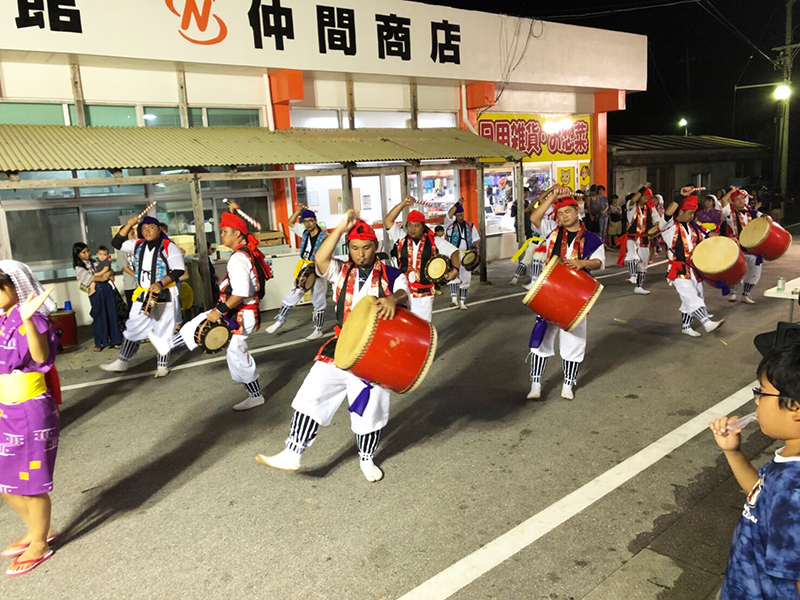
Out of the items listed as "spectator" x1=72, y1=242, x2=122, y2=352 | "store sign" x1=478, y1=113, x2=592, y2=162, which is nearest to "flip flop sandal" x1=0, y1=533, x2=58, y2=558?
"spectator" x1=72, y1=242, x2=122, y2=352

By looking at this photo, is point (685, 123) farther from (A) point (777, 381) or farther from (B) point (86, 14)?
(A) point (777, 381)

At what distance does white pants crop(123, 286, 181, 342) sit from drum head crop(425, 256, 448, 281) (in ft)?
9.84

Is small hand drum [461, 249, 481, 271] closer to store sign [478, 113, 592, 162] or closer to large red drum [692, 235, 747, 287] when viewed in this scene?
large red drum [692, 235, 747, 287]

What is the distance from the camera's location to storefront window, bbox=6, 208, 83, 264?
955 cm

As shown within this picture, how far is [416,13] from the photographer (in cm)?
1250

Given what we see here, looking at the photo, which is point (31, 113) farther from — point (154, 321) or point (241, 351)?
point (241, 351)

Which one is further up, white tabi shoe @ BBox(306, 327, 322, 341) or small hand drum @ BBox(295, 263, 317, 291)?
small hand drum @ BBox(295, 263, 317, 291)

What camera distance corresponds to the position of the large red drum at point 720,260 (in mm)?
7074

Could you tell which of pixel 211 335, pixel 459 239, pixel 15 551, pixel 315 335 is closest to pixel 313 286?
pixel 315 335

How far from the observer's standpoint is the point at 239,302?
18.1ft

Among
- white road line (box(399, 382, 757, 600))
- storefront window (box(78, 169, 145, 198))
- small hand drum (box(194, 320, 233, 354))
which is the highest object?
storefront window (box(78, 169, 145, 198))

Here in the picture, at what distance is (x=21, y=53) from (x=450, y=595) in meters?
9.49

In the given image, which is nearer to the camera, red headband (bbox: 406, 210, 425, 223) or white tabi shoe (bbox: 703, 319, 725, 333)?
red headband (bbox: 406, 210, 425, 223)

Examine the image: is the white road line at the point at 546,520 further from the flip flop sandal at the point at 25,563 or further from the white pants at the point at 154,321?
the white pants at the point at 154,321
